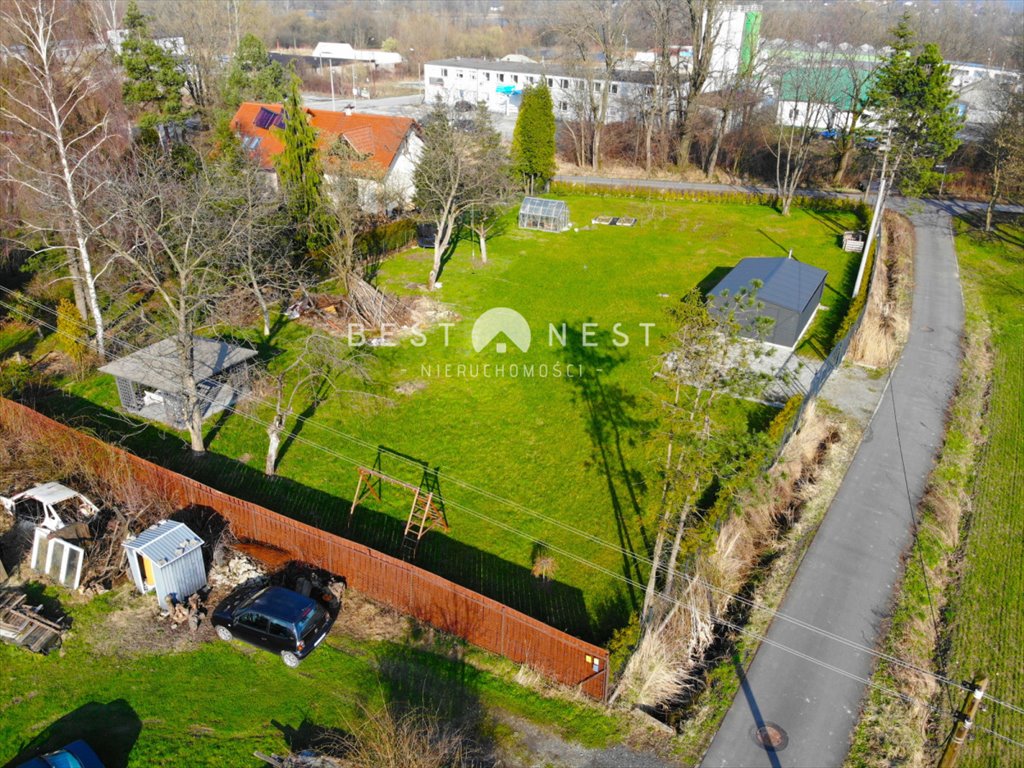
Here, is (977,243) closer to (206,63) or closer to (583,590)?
(583,590)

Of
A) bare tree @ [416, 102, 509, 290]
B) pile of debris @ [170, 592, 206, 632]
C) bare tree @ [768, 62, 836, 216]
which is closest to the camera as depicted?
pile of debris @ [170, 592, 206, 632]

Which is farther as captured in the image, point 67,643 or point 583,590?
point 583,590

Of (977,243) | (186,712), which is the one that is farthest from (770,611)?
(977,243)

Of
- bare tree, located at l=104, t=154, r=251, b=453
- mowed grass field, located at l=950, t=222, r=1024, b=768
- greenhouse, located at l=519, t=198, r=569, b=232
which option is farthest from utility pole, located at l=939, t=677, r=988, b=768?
greenhouse, located at l=519, t=198, r=569, b=232

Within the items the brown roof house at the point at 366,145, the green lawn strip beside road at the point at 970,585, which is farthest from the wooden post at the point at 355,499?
the brown roof house at the point at 366,145

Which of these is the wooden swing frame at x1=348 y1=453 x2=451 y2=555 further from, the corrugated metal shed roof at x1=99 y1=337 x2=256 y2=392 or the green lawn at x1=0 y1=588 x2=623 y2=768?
the corrugated metal shed roof at x1=99 y1=337 x2=256 y2=392

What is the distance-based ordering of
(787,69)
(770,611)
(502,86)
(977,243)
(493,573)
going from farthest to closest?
(502,86) → (787,69) → (977,243) → (493,573) → (770,611)

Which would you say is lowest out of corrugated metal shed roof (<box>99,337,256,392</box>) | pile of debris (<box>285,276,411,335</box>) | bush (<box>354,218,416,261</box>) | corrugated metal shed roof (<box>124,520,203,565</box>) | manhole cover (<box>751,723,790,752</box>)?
manhole cover (<box>751,723,790,752</box>)

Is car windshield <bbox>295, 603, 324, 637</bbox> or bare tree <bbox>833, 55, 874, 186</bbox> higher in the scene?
bare tree <bbox>833, 55, 874, 186</bbox>
